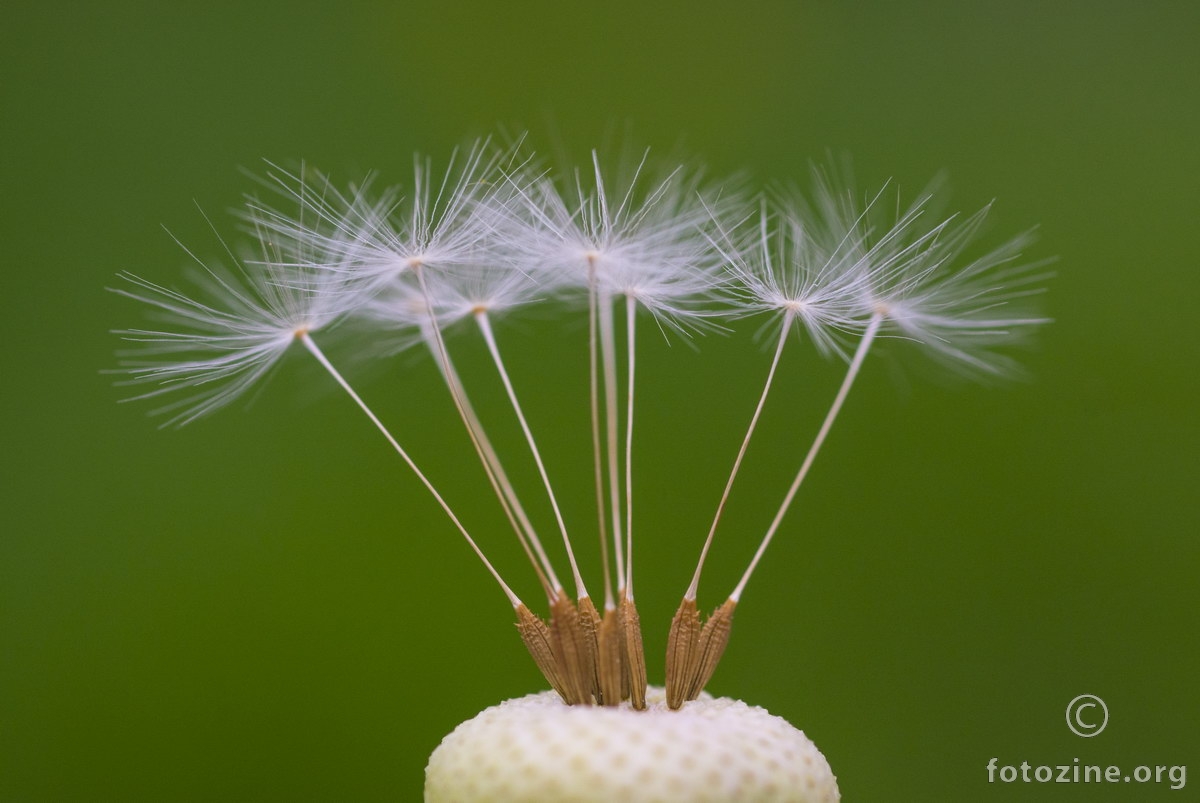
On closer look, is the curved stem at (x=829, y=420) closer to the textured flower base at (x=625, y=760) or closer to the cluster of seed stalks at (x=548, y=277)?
the cluster of seed stalks at (x=548, y=277)

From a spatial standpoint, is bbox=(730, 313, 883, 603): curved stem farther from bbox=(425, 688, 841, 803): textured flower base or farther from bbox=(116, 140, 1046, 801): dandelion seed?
bbox=(425, 688, 841, 803): textured flower base

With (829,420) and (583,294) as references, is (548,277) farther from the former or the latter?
(829,420)

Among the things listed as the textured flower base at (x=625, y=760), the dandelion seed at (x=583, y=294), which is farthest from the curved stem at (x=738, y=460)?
the textured flower base at (x=625, y=760)

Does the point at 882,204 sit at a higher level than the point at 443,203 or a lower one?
higher

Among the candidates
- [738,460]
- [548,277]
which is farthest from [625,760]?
[548,277]

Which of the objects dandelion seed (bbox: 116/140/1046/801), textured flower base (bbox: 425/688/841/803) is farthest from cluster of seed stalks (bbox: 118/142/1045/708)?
textured flower base (bbox: 425/688/841/803)

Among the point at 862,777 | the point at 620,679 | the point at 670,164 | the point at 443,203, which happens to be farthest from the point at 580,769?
the point at 670,164

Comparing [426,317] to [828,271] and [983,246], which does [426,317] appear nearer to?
[828,271]

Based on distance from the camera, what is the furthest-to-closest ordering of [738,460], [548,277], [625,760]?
1. [548,277]
2. [738,460]
3. [625,760]
